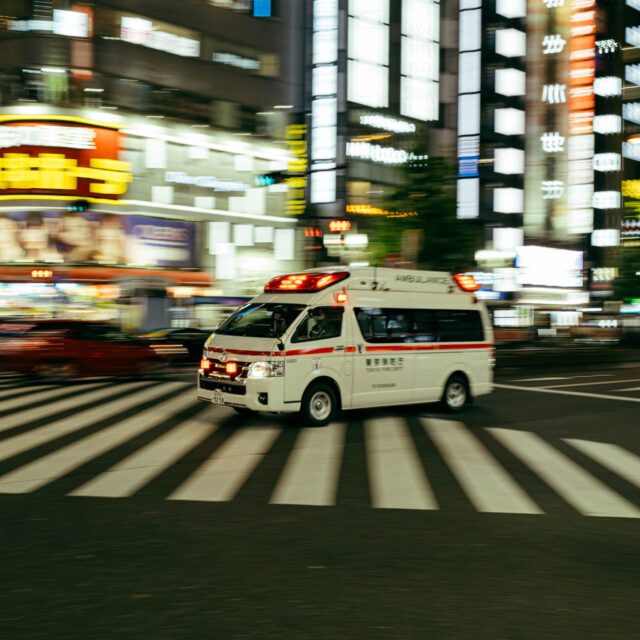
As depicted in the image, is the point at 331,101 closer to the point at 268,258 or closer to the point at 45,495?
the point at 268,258

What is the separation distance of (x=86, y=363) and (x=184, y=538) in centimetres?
1234

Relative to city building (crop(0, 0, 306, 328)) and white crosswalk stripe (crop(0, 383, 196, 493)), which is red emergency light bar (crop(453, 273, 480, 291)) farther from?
city building (crop(0, 0, 306, 328))

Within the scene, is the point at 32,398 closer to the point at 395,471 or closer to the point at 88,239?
the point at 395,471

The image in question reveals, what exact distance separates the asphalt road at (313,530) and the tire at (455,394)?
69.1 inches

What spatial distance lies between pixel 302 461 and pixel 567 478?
2860 mm

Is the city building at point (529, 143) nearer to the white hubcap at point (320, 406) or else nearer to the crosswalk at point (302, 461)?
the white hubcap at point (320, 406)

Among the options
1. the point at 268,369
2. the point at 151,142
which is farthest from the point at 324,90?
the point at 268,369

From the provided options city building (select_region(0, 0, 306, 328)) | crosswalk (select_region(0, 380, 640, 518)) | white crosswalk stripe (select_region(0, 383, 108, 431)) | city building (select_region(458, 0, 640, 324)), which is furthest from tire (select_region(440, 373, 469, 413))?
A: city building (select_region(458, 0, 640, 324))

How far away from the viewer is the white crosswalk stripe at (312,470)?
7026 mm

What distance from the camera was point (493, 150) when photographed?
6188 centimetres

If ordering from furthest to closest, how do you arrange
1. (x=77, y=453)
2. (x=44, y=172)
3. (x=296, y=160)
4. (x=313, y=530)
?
(x=296, y=160) → (x=44, y=172) → (x=77, y=453) → (x=313, y=530)

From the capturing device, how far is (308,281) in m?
11.8

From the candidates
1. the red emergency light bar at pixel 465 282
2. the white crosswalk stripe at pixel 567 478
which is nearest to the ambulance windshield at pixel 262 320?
the white crosswalk stripe at pixel 567 478

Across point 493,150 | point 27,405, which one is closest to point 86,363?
point 27,405
